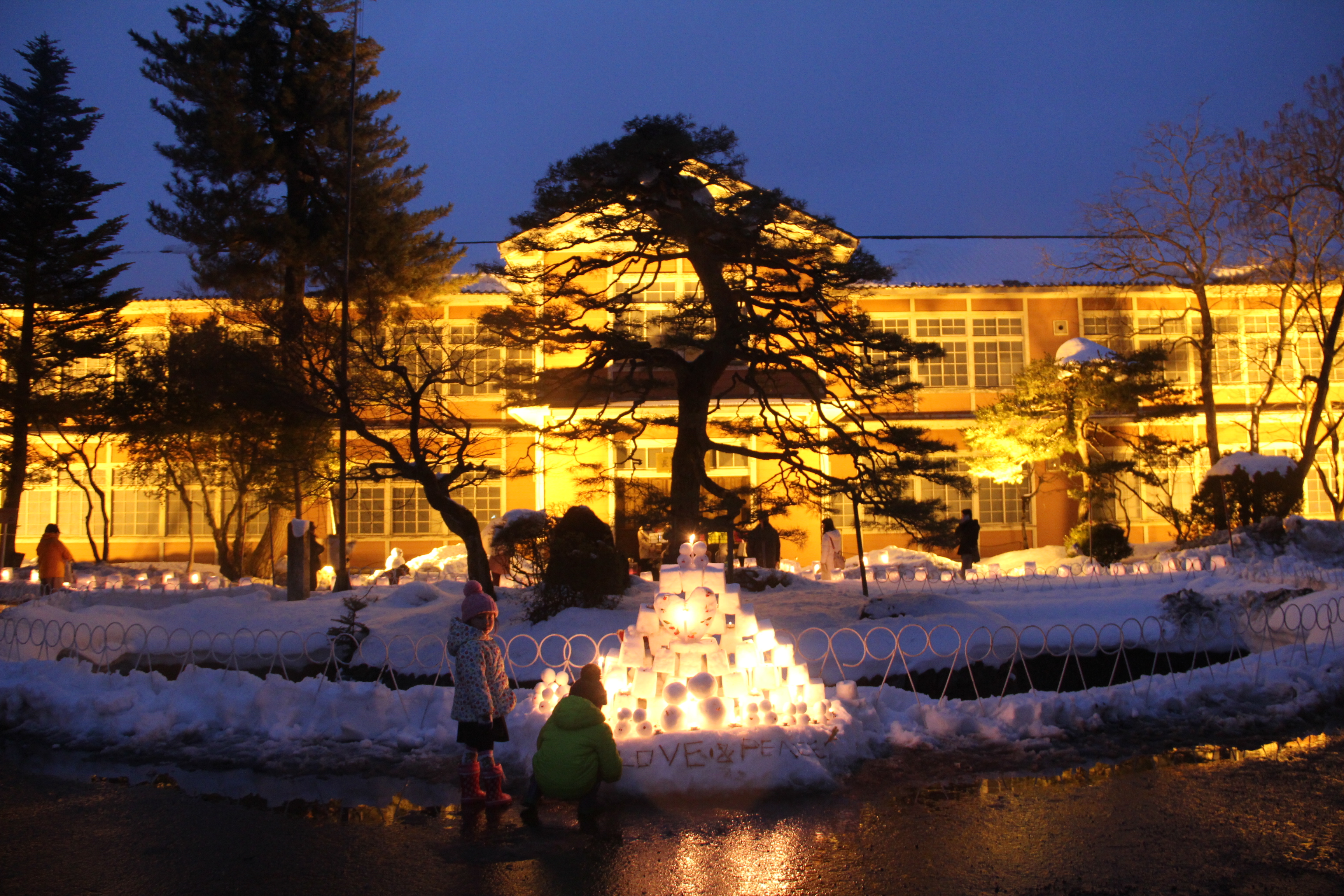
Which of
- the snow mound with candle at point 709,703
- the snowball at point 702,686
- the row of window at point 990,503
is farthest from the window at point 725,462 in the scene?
the snowball at point 702,686

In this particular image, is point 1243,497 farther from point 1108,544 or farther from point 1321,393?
point 1321,393

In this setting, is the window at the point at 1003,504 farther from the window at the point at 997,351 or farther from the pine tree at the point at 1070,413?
the window at the point at 997,351

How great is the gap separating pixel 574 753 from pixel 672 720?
856 millimetres

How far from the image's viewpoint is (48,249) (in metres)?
18.4

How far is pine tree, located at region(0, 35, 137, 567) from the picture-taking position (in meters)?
18.0

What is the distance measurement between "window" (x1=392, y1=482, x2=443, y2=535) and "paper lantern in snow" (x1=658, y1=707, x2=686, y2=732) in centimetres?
1681

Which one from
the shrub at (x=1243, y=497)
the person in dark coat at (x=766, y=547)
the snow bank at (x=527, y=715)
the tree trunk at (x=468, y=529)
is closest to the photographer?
the snow bank at (x=527, y=715)

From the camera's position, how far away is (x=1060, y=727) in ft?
22.4

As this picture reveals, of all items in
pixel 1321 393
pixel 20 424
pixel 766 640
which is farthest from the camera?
pixel 20 424

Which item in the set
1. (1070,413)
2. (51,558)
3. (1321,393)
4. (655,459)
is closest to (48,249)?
(51,558)

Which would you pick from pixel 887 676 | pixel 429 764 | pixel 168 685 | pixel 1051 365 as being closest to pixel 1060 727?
pixel 887 676

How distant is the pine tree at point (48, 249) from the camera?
18.0 m

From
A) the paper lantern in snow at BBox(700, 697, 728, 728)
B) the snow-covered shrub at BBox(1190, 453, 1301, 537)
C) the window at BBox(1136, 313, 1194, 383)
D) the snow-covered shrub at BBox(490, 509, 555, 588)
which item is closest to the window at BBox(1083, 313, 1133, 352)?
the window at BBox(1136, 313, 1194, 383)

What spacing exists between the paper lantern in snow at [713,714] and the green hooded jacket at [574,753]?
2.46ft
